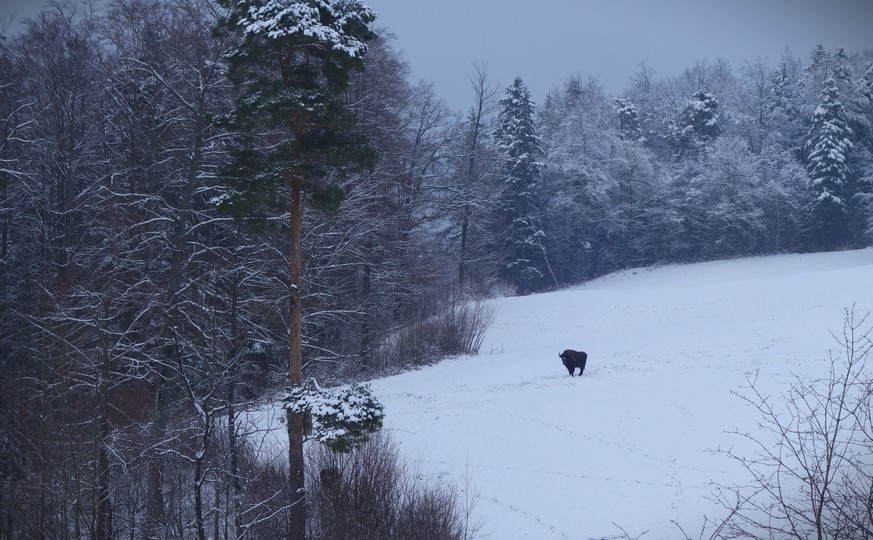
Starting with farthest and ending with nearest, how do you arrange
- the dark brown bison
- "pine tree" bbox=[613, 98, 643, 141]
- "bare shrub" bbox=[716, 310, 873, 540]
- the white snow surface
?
1. "pine tree" bbox=[613, 98, 643, 141]
2. the dark brown bison
3. the white snow surface
4. "bare shrub" bbox=[716, 310, 873, 540]

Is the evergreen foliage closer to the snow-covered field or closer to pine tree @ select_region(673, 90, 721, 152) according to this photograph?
pine tree @ select_region(673, 90, 721, 152)

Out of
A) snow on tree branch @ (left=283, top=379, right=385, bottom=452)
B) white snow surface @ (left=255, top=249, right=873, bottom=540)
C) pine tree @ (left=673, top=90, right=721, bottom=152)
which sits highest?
pine tree @ (left=673, top=90, right=721, bottom=152)

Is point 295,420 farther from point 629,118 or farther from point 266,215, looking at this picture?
point 629,118

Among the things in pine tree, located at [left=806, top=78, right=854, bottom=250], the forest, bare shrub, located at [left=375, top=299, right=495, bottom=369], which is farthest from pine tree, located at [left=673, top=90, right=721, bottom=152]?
bare shrub, located at [left=375, top=299, right=495, bottom=369]

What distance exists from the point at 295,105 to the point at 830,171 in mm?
44218

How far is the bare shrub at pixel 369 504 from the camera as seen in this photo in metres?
9.37

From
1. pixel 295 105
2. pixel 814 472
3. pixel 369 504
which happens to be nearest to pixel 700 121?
pixel 295 105

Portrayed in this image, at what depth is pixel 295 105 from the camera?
9625mm

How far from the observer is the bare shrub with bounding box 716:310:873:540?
4.77 metres

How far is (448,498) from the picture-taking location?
10148mm

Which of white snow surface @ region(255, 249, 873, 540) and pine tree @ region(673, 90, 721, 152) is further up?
pine tree @ region(673, 90, 721, 152)

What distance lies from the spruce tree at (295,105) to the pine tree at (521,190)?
118ft

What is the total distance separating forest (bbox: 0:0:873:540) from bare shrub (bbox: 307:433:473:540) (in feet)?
2.46

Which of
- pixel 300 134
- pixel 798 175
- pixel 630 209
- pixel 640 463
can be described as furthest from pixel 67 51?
pixel 798 175
